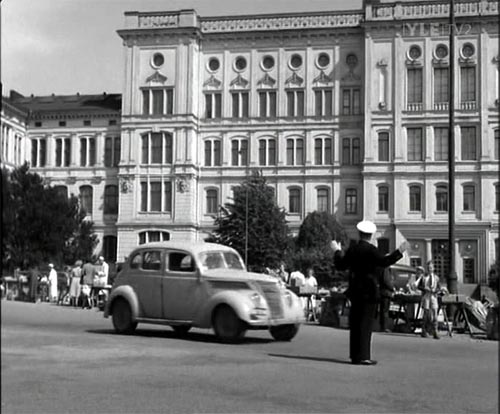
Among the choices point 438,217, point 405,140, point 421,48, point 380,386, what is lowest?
point 380,386

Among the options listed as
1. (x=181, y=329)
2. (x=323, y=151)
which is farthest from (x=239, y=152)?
(x=181, y=329)

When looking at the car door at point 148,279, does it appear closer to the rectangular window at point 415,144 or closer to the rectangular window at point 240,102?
the rectangular window at point 240,102

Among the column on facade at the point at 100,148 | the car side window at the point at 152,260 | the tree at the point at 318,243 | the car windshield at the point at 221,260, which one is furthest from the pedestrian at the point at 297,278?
the column on facade at the point at 100,148

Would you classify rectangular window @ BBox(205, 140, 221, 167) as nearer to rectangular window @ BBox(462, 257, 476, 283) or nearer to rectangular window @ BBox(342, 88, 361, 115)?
rectangular window @ BBox(342, 88, 361, 115)

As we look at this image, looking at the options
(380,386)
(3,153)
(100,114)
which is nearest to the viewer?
(3,153)

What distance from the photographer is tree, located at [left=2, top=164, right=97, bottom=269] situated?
943mm

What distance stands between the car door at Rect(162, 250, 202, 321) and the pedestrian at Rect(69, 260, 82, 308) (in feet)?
0.62

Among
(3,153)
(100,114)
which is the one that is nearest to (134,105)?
(100,114)

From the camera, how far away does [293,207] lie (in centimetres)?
127

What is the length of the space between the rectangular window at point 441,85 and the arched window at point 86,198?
500 millimetres

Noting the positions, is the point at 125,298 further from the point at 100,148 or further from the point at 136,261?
the point at 100,148

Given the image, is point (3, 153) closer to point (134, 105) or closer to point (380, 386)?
point (134, 105)

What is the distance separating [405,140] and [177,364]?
A: 49 centimetres

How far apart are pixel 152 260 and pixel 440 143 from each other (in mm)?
462
